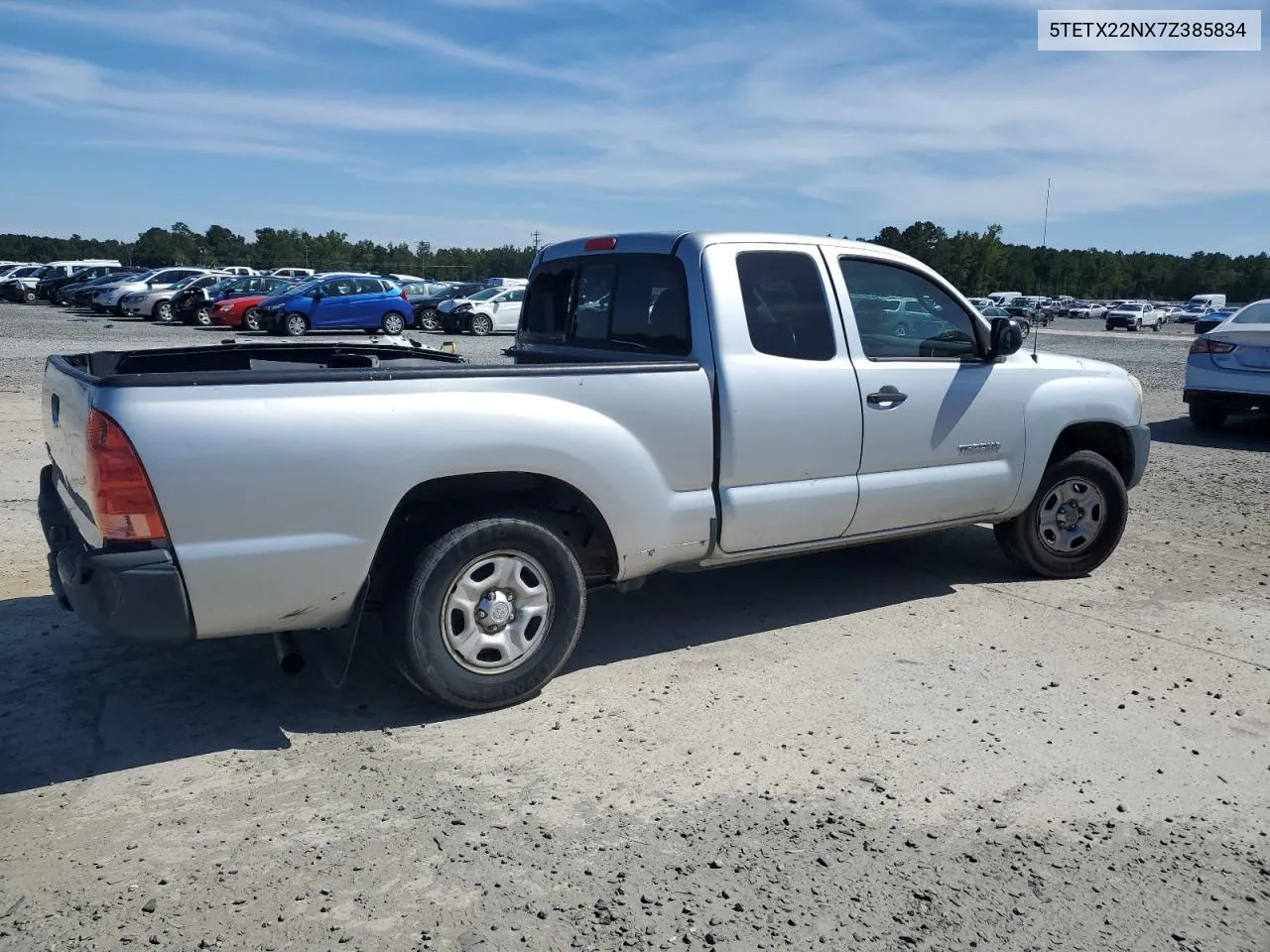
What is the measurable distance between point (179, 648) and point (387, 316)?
2465cm

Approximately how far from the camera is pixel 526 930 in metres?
3.05

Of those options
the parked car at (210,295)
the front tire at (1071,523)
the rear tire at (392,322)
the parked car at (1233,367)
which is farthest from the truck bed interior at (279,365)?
the parked car at (210,295)

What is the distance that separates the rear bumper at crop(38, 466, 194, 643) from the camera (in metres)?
3.66

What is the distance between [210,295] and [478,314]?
7868 millimetres

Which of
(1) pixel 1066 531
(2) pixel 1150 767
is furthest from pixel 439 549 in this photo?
(1) pixel 1066 531

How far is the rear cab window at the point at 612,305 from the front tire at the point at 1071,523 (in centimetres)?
258

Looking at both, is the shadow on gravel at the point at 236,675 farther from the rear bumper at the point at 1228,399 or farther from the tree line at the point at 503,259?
the tree line at the point at 503,259

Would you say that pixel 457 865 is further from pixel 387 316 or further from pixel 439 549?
pixel 387 316

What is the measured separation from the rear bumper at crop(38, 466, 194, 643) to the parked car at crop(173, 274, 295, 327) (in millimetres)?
28429

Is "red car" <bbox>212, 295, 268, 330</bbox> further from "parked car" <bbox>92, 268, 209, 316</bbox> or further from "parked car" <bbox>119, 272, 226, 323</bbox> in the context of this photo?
"parked car" <bbox>92, 268, 209, 316</bbox>

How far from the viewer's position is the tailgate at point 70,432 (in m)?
3.78

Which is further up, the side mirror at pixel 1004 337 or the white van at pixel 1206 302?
the white van at pixel 1206 302

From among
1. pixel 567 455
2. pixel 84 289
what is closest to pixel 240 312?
pixel 84 289

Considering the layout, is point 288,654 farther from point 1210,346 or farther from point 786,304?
point 1210,346
